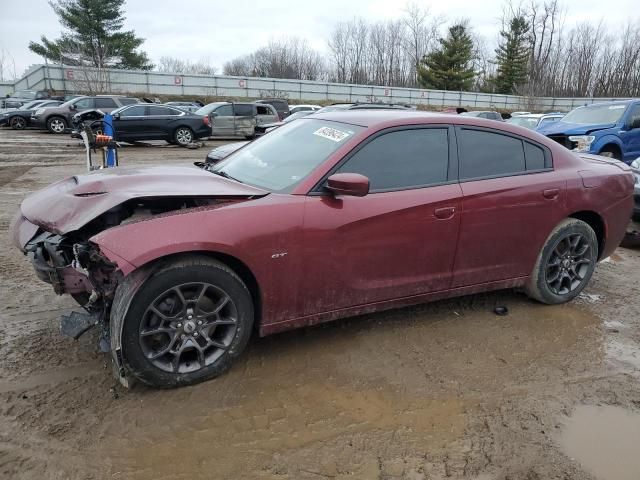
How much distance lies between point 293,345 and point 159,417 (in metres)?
1.09

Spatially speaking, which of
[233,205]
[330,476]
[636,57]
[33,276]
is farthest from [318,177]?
[636,57]

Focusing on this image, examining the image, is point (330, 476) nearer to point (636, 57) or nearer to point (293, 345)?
point (293, 345)

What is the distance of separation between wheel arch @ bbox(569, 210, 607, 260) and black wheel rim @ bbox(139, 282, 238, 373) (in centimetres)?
309

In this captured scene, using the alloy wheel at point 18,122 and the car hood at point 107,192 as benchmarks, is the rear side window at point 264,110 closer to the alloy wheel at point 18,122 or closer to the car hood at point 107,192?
the alloy wheel at point 18,122

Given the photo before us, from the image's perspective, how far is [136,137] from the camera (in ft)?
56.5

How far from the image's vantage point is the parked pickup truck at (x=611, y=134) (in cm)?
1032

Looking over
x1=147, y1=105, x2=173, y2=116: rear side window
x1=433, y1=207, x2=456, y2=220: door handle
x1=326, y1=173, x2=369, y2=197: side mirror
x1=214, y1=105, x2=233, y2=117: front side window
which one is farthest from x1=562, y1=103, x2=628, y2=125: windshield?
x1=147, y1=105, x2=173, y2=116: rear side window

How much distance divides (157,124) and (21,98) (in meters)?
19.2

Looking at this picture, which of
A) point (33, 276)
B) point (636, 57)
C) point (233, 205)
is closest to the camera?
point (233, 205)

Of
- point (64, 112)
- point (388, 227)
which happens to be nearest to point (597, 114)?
point (388, 227)

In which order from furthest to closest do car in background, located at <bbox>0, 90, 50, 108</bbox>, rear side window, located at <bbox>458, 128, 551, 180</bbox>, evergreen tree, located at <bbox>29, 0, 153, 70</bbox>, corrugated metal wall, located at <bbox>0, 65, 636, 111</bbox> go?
evergreen tree, located at <bbox>29, 0, 153, 70</bbox>, corrugated metal wall, located at <bbox>0, 65, 636, 111</bbox>, car in background, located at <bbox>0, 90, 50, 108</bbox>, rear side window, located at <bbox>458, 128, 551, 180</bbox>

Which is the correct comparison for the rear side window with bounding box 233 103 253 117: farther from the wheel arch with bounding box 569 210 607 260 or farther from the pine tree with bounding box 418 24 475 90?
the pine tree with bounding box 418 24 475 90

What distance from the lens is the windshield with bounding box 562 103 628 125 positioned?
10778mm

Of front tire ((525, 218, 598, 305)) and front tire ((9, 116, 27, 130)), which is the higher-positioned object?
front tire ((525, 218, 598, 305))
